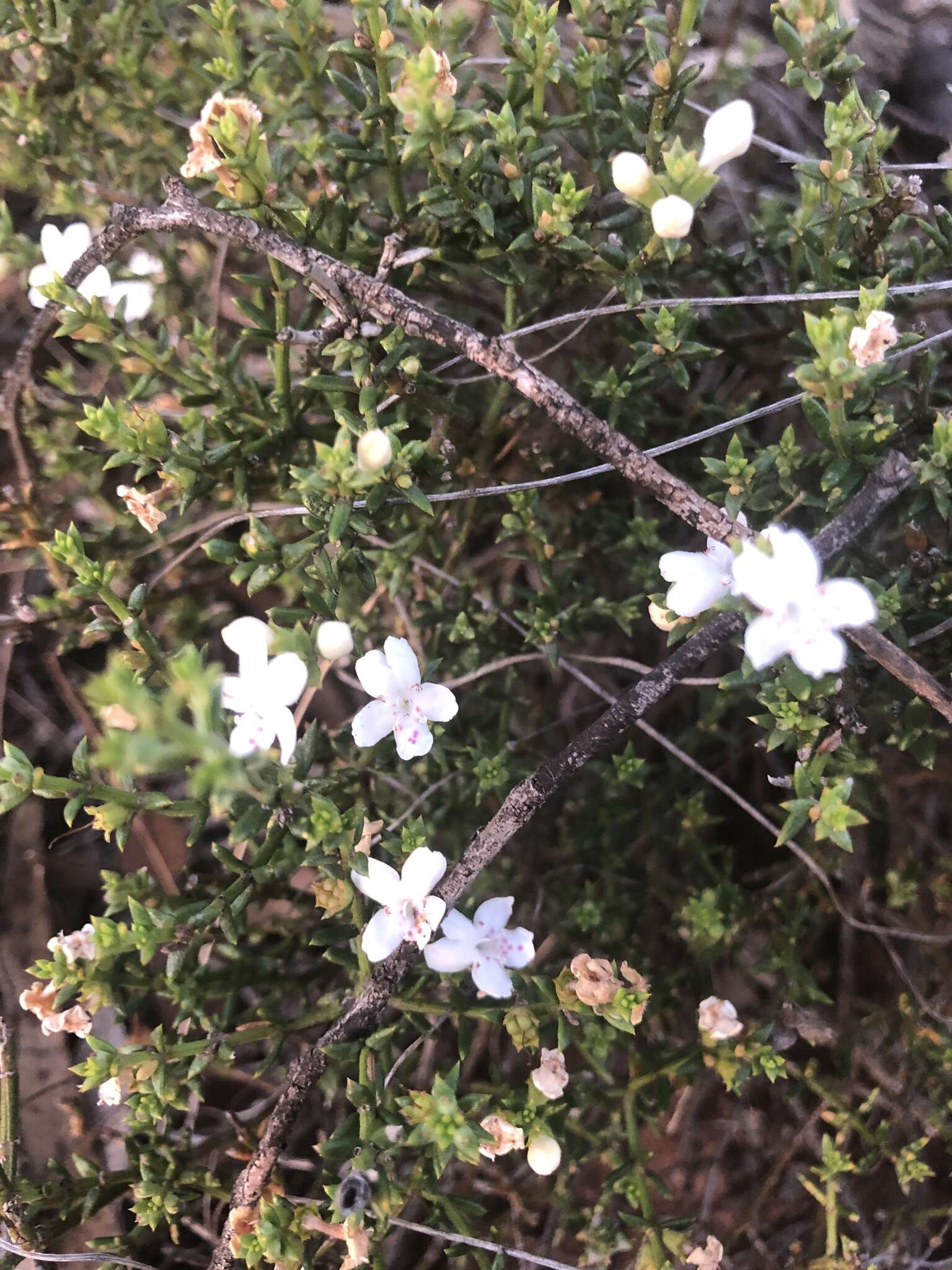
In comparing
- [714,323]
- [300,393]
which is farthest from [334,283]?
[714,323]

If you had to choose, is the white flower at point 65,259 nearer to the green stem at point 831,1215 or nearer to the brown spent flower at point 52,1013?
the brown spent flower at point 52,1013

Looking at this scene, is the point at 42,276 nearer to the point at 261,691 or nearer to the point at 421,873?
the point at 261,691

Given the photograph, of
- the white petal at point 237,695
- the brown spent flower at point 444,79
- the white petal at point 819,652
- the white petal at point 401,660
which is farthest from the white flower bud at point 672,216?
the white petal at point 237,695

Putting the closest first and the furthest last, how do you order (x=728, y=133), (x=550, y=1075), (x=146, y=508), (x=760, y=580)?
(x=760, y=580) < (x=728, y=133) < (x=550, y=1075) < (x=146, y=508)

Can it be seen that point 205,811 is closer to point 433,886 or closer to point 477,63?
point 433,886

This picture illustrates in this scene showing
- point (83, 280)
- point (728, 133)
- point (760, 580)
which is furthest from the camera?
point (83, 280)

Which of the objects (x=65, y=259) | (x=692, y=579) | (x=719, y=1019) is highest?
(x=65, y=259)

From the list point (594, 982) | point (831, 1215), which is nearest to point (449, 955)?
point (594, 982)
